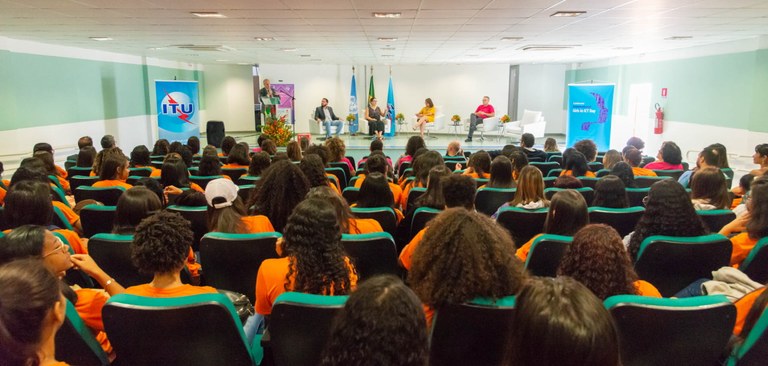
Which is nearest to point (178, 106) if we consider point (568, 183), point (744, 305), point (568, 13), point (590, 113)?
point (568, 13)

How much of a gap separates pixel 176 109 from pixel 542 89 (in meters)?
12.5

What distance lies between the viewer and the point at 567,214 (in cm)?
291

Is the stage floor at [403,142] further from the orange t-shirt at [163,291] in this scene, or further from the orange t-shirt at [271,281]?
the orange t-shirt at [163,291]

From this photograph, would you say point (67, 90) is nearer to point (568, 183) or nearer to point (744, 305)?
point (568, 183)

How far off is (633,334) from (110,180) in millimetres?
4701

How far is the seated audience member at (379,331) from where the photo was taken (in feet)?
3.77

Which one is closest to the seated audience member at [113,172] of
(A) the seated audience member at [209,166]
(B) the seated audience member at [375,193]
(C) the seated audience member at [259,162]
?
(A) the seated audience member at [209,166]

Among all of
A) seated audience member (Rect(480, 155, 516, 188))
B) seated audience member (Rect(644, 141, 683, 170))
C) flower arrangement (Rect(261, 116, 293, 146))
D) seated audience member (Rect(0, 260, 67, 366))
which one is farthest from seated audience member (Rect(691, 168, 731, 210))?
flower arrangement (Rect(261, 116, 293, 146))

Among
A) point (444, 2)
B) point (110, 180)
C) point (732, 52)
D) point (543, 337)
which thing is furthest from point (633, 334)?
point (732, 52)

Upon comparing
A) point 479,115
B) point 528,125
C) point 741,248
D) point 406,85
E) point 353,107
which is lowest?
point 741,248

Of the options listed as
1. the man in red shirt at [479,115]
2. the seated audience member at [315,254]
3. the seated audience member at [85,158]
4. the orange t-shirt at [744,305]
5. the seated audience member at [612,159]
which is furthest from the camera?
the man in red shirt at [479,115]

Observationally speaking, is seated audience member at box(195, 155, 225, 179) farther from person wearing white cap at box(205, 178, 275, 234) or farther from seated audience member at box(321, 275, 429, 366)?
seated audience member at box(321, 275, 429, 366)

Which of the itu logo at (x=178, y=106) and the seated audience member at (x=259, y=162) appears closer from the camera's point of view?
the seated audience member at (x=259, y=162)

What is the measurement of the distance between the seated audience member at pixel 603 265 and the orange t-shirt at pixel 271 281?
0.99m
